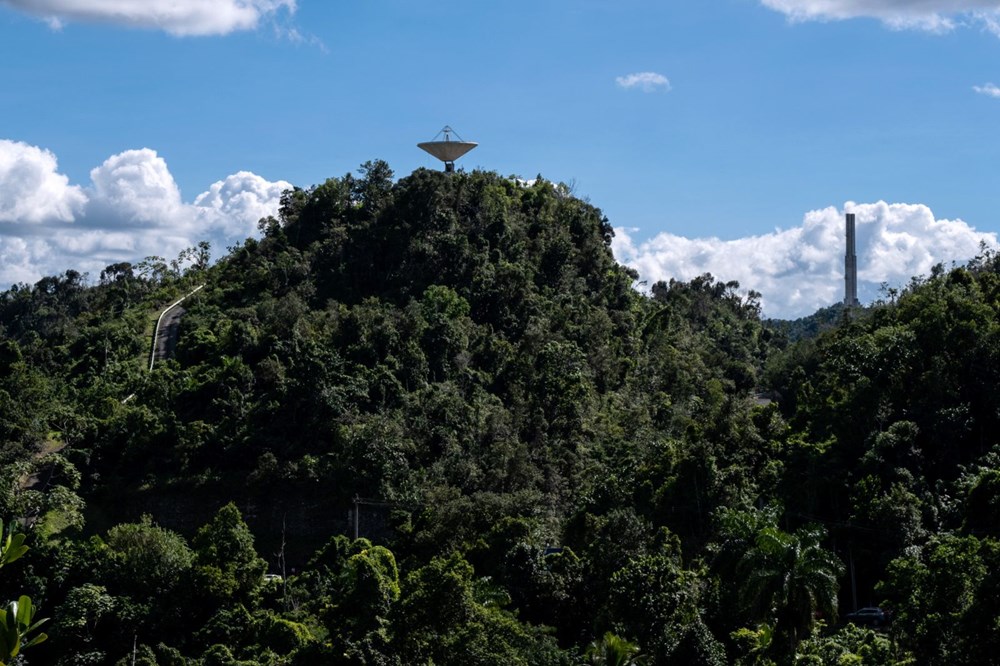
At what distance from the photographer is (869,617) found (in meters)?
32.1

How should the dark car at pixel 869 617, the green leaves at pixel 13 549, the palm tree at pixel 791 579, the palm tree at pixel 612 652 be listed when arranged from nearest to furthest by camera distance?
1. the green leaves at pixel 13 549
2. the palm tree at pixel 791 579
3. the palm tree at pixel 612 652
4. the dark car at pixel 869 617

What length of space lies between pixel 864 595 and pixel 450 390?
24.0m

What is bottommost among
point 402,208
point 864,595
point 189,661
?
point 189,661

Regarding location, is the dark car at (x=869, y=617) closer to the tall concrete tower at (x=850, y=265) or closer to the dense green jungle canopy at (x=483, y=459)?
the dense green jungle canopy at (x=483, y=459)

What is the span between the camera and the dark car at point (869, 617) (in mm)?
31783

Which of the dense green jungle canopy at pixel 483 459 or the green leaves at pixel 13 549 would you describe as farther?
the dense green jungle canopy at pixel 483 459

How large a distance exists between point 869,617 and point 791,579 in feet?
30.8

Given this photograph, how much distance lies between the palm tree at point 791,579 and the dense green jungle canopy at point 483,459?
0.21 feet

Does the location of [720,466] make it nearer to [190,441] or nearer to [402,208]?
[190,441]

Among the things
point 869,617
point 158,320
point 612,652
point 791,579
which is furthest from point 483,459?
point 791,579

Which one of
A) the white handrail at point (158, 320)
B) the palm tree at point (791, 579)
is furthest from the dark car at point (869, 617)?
the white handrail at point (158, 320)

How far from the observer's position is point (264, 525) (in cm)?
5034

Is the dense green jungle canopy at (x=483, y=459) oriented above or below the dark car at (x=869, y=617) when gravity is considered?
above

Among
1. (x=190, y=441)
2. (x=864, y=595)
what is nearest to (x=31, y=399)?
(x=190, y=441)
